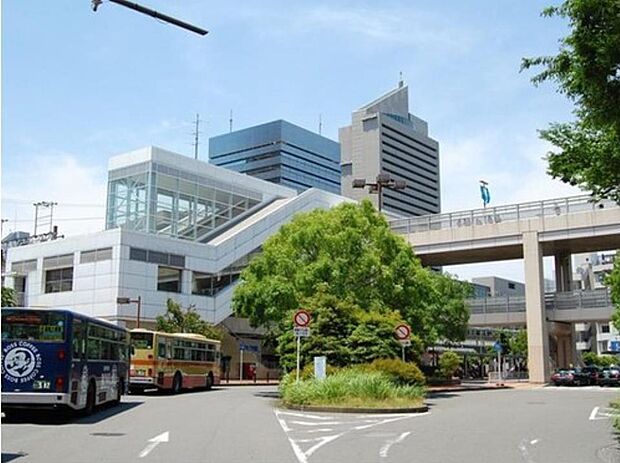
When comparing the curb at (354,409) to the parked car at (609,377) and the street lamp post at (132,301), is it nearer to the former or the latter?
the parked car at (609,377)

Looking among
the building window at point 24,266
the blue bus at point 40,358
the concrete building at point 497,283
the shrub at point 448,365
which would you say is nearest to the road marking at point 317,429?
the blue bus at point 40,358

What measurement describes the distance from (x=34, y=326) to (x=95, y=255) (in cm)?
3941

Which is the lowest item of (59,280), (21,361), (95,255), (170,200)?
(21,361)

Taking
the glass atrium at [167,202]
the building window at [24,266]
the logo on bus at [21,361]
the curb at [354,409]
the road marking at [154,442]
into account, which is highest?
the glass atrium at [167,202]

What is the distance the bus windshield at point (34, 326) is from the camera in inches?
706

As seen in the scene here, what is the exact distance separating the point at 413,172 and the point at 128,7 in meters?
110

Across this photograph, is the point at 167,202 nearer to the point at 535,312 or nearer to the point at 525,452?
the point at 535,312

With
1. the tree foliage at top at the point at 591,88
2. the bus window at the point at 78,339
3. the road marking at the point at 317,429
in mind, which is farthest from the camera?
the bus window at the point at 78,339

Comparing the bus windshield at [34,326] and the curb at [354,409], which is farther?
the curb at [354,409]

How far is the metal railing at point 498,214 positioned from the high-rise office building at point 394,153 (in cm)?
4073

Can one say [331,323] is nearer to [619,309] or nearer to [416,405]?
[416,405]

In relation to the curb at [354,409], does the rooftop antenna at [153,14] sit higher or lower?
higher

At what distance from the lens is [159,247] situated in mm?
56906

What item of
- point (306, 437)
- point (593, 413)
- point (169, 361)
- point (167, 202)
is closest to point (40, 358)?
point (306, 437)
